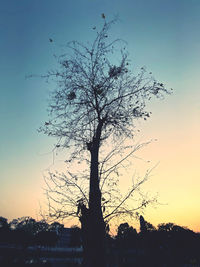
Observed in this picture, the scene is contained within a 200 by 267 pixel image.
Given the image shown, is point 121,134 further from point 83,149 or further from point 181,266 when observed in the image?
point 181,266

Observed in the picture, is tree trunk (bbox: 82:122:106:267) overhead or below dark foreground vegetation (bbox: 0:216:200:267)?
overhead

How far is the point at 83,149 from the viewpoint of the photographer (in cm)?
689

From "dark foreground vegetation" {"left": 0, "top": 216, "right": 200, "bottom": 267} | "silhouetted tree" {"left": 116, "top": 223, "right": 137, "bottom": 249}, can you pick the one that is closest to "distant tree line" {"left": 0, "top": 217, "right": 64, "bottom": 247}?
"dark foreground vegetation" {"left": 0, "top": 216, "right": 200, "bottom": 267}

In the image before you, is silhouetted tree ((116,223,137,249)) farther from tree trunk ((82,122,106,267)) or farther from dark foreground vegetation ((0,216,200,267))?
tree trunk ((82,122,106,267))

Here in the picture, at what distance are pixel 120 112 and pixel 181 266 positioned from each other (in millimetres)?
20904

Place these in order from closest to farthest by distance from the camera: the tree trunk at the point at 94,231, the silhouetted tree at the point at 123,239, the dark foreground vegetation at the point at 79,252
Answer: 1. the tree trunk at the point at 94,231
2. the dark foreground vegetation at the point at 79,252
3. the silhouetted tree at the point at 123,239

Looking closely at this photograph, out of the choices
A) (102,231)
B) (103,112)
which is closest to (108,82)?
(103,112)

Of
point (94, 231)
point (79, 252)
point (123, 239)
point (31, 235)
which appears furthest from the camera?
point (31, 235)

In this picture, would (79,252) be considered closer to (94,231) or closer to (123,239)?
(94,231)

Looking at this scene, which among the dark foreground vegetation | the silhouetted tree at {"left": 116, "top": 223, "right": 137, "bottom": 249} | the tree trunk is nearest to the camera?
the tree trunk

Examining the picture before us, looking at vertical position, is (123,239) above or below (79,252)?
below

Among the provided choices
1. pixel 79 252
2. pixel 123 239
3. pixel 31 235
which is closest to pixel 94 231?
pixel 79 252

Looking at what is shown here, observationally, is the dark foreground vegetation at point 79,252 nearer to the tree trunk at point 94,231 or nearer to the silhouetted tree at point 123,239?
the silhouetted tree at point 123,239

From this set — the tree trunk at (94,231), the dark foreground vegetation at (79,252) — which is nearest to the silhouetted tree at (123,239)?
the dark foreground vegetation at (79,252)
